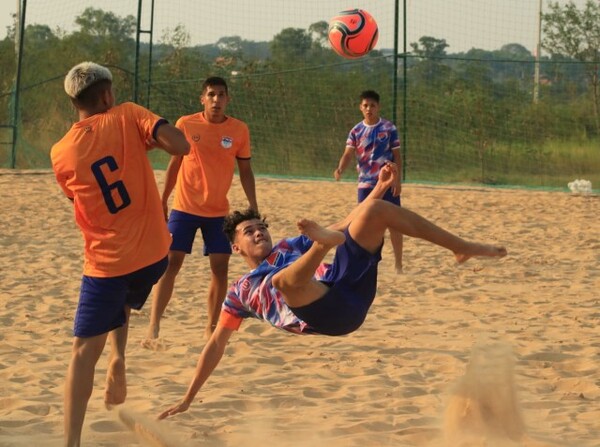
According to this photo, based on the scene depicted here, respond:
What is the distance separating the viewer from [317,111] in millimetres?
19875

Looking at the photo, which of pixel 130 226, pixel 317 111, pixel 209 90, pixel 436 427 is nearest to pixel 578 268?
pixel 209 90

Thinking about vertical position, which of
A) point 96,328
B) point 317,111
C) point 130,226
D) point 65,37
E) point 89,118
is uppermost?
point 65,37

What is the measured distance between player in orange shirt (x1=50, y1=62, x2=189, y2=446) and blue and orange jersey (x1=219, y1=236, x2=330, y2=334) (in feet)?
1.50

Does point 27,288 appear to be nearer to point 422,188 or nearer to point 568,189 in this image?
point 422,188

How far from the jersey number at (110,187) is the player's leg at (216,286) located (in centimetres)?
234

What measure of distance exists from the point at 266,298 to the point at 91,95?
3.70 feet

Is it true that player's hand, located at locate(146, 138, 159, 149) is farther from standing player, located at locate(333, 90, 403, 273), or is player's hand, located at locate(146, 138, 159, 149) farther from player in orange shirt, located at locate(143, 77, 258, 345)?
standing player, located at locate(333, 90, 403, 273)

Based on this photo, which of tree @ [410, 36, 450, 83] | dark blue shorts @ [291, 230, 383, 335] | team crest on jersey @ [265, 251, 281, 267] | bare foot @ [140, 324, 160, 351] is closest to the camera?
dark blue shorts @ [291, 230, 383, 335]

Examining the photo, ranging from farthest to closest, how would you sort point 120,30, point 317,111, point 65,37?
point 120,30 → point 65,37 → point 317,111

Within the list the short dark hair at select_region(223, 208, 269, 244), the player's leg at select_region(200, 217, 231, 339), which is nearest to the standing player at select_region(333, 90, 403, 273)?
the player's leg at select_region(200, 217, 231, 339)

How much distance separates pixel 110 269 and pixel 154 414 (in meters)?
1.04

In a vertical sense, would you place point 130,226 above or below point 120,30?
below

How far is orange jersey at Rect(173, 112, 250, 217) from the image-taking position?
6559 mm

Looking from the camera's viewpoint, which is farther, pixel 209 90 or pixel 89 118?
pixel 209 90
